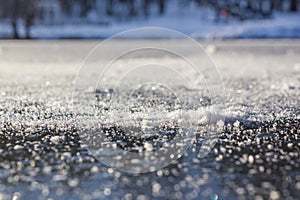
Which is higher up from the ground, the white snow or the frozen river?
the frozen river

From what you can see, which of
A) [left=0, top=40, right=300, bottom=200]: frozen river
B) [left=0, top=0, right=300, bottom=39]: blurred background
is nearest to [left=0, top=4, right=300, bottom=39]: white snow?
[left=0, top=0, right=300, bottom=39]: blurred background

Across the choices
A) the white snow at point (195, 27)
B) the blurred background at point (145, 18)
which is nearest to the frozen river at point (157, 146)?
the white snow at point (195, 27)

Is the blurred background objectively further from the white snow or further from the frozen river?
the frozen river

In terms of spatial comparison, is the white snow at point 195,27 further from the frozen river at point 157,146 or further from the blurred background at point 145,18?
the frozen river at point 157,146

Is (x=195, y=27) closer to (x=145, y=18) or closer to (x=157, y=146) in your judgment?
(x=145, y=18)

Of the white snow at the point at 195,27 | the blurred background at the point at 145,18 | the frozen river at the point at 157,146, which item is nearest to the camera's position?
the frozen river at the point at 157,146

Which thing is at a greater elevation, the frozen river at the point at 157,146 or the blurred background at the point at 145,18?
the frozen river at the point at 157,146

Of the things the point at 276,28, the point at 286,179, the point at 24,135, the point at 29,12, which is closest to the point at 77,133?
the point at 24,135

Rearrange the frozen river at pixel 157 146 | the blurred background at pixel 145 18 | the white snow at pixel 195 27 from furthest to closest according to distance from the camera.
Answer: the blurred background at pixel 145 18 → the white snow at pixel 195 27 → the frozen river at pixel 157 146

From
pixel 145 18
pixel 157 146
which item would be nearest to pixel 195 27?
pixel 145 18
